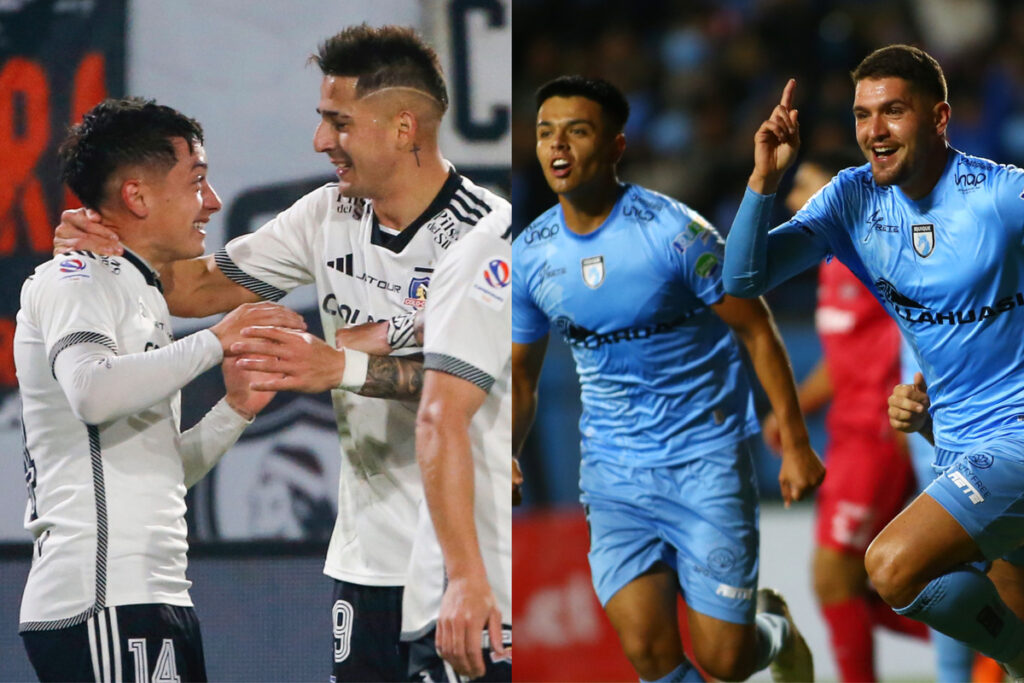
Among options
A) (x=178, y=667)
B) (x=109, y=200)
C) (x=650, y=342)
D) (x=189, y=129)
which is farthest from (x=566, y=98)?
(x=178, y=667)

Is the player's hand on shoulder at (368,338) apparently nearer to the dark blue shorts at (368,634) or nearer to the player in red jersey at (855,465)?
the dark blue shorts at (368,634)

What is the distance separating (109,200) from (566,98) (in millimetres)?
1377

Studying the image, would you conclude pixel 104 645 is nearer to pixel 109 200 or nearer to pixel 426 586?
pixel 426 586

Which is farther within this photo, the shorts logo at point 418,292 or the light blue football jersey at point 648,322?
the light blue football jersey at point 648,322

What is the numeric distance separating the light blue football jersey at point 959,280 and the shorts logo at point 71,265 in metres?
2.11

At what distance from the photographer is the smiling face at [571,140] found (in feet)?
13.1

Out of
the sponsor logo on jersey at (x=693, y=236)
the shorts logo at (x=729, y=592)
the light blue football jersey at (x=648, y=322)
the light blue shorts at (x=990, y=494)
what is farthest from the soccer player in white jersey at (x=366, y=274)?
the light blue shorts at (x=990, y=494)

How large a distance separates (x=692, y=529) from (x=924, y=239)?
1.13m

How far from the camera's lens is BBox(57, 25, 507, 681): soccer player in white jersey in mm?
3590

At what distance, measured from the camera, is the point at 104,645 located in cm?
339

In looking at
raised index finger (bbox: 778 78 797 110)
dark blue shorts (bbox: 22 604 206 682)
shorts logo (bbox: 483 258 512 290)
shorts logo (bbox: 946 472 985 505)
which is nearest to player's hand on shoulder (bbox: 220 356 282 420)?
dark blue shorts (bbox: 22 604 206 682)

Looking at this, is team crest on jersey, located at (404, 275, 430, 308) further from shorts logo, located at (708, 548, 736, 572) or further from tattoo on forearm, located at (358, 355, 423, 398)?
shorts logo, located at (708, 548, 736, 572)

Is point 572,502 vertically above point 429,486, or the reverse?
point 429,486

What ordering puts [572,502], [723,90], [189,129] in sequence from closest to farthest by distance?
1. [189,129]
2. [572,502]
3. [723,90]
